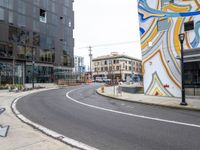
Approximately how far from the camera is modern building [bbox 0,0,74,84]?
1731 inches

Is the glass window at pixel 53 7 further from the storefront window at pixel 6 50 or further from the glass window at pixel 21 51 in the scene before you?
the storefront window at pixel 6 50

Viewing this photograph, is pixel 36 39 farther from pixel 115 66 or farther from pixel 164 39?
pixel 115 66

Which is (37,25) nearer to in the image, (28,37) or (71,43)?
(28,37)

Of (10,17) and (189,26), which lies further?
(10,17)

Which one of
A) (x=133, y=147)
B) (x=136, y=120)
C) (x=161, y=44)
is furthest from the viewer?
(x=161, y=44)

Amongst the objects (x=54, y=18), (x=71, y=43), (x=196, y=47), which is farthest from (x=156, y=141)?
(x=71, y=43)

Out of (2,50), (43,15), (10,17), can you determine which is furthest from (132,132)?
(43,15)

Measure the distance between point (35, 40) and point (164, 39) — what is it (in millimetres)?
37737

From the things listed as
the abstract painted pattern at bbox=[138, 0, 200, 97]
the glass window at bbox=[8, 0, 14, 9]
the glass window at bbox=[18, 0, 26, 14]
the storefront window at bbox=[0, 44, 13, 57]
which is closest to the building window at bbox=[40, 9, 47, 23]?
the glass window at bbox=[18, 0, 26, 14]

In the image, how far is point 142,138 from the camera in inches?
266

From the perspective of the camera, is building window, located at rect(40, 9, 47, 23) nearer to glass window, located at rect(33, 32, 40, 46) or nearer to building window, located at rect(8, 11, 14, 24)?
glass window, located at rect(33, 32, 40, 46)

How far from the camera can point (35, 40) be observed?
165 feet

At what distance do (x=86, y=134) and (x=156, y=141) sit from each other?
7.61 ft

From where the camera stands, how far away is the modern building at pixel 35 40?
4397 centimetres
